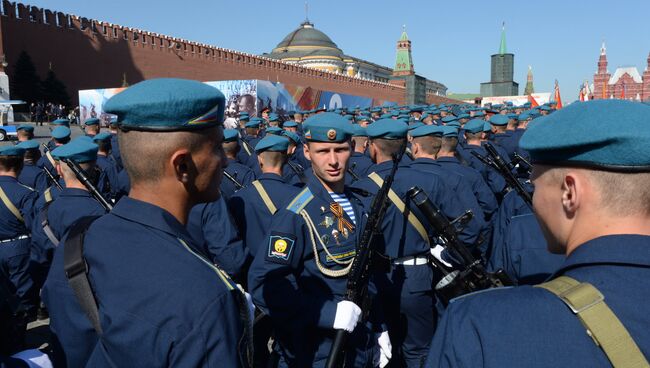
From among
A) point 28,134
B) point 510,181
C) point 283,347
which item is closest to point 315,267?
point 283,347

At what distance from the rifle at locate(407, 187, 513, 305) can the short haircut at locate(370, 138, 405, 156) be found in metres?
1.37

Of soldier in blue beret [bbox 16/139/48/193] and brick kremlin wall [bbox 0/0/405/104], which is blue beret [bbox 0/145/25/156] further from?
brick kremlin wall [bbox 0/0/405/104]

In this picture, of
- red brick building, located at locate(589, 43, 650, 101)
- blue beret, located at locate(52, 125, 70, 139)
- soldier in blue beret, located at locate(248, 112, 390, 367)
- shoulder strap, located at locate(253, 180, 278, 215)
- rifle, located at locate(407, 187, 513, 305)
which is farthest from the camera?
red brick building, located at locate(589, 43, 650, 101)

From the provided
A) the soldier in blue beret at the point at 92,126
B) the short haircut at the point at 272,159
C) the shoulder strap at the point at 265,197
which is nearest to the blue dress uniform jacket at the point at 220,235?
the shoulder strap at the point at 265,197

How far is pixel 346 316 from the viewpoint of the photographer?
7.57 ft

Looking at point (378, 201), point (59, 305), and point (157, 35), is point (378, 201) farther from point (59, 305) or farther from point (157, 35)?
point (157, 35)

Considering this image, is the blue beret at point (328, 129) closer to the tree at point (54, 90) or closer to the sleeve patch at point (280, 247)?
the sleeve patch at point (280, 247)

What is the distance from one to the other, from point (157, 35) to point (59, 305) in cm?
3379

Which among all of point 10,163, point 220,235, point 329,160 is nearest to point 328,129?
point 329,160

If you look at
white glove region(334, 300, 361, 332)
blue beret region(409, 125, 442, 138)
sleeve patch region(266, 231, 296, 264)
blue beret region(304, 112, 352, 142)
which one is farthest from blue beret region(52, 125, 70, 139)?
white glove region(334, 300, 361, 332)

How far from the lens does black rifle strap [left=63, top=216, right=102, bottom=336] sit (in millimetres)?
1254

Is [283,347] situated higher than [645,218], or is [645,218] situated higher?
[645,218]

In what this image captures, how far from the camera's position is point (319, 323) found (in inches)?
93.0

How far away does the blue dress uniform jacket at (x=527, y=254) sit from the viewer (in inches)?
93.7
